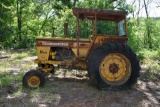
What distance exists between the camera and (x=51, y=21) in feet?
119

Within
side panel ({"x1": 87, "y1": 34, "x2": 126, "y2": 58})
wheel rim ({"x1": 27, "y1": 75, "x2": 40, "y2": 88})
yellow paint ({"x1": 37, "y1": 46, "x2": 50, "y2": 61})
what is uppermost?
side panel ({"x1": 87, "y1": 34, "x2": 126, "y2": 58})

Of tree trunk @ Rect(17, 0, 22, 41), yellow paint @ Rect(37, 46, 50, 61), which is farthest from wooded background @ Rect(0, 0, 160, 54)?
yellow paint @ Rect(37, 46, 50, 61)

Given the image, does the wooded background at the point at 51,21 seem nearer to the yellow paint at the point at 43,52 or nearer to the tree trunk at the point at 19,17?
the tree trunk at the point at 19,17

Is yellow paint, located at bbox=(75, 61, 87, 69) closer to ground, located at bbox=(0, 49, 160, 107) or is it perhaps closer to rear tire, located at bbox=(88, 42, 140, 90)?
ground, located at bbox=(0, 49, 160, 107)

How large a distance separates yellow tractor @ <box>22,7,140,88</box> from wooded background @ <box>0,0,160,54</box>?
2.55 meters

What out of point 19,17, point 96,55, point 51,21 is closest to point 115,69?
point 96,55

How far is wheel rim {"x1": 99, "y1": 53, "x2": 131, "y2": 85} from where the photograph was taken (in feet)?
23.7

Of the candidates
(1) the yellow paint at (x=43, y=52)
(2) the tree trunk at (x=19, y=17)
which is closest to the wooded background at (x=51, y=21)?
(2) the tree trunk at (x=19, y=17)

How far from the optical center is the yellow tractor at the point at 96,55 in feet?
23.1

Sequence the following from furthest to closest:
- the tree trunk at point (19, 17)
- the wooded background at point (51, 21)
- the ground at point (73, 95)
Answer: the tree trunk at point (19, 17), the wooded background at point (51, 21), the ground at point (73, 95)

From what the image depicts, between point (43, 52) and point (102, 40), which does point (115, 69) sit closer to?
point (102, 40)

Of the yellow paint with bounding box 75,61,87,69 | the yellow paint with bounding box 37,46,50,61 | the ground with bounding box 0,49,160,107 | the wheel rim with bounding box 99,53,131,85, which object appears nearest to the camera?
the ground with bounding box 0,49,160,107

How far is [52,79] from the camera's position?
822cm

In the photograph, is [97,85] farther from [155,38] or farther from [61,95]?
[155,38]
